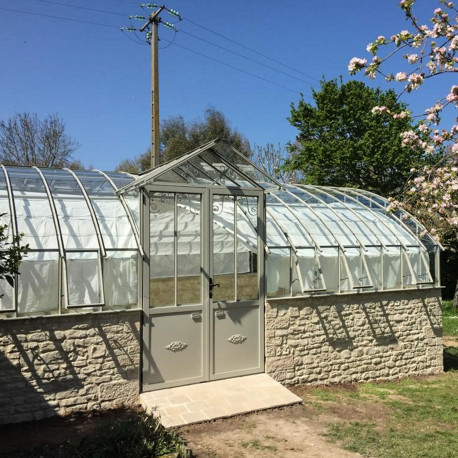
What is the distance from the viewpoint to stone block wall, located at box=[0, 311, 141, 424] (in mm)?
6078

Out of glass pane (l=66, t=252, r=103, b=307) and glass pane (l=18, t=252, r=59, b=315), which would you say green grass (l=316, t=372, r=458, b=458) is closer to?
glass pane (l=66, t=252, r=103, b=307)

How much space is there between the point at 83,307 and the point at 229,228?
2892mm

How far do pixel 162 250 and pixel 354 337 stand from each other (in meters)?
4.44

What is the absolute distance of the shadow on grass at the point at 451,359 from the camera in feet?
34.9

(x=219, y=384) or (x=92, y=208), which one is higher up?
(x=92, y=208)

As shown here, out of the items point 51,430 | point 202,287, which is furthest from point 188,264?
point 51,430

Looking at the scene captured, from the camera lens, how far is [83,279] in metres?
6.55

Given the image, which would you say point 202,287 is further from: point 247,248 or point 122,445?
point 122,445

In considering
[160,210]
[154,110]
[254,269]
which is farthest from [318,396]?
[154,110]

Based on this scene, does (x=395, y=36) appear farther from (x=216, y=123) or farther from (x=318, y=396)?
(x=216, y=123)

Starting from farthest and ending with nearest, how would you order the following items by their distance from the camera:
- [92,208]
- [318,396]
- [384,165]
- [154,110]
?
[384,165]
[154,110]
[318,396]
[92,208]

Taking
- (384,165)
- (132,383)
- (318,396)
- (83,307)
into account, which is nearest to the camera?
(83,307)

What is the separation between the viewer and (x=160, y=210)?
742 centimetres

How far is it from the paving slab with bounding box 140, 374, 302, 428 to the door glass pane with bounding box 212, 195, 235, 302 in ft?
4.88
